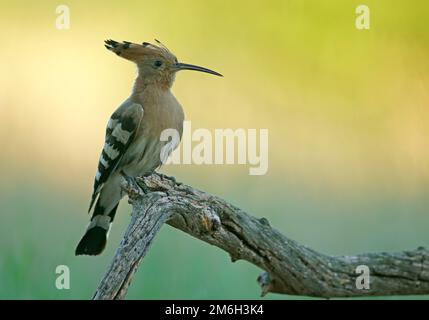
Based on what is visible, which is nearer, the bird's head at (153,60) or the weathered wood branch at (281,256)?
the weathered wood branch at (281,256)

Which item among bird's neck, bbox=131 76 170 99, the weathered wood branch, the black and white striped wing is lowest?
the weathered wood branch

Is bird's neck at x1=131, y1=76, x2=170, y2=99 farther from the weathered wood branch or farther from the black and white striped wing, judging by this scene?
the weathered wood branch

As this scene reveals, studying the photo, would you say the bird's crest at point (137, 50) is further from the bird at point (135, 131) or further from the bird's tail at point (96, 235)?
the bird's tail at point (96, 235)

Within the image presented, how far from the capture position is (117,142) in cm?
283

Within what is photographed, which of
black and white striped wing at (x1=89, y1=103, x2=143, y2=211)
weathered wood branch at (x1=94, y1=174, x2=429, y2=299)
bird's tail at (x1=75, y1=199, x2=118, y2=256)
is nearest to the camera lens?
weathered wood branch at (x1=94, y1=174, x2=429, y2=299)

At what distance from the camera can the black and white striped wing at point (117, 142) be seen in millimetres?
2822

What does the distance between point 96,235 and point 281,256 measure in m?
0.94

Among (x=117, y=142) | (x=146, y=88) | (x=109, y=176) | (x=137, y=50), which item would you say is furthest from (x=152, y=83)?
(x=109, y=176)

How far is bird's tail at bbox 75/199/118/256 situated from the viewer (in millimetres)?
2934

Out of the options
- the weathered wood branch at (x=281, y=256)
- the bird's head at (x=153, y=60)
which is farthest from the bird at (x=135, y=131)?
the weathered wood branch at (x=281, y=256)

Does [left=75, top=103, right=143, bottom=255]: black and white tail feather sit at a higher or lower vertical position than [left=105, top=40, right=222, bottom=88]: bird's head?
lower

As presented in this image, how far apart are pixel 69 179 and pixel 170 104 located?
2.37 feet

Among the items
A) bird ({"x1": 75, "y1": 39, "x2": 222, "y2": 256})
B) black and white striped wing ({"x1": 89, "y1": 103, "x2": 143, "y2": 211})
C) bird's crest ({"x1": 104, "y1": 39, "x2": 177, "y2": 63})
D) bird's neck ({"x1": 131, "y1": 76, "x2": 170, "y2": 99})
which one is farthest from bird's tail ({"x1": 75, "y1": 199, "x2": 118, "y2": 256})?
bird's crest ({"x1": 104, "y1": 39, "x2": 177, "y2": 63})
